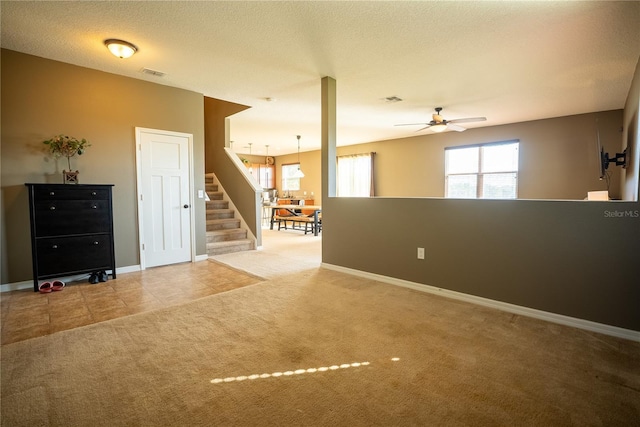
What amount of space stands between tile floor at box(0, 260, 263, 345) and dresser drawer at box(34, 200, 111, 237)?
69cm

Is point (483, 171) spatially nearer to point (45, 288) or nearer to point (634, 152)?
Result: point (634, 152)

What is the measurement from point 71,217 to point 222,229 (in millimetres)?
2643

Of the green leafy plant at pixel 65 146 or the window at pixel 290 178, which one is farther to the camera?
the window at pixel 290 178

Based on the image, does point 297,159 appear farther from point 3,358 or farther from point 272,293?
point 3,358

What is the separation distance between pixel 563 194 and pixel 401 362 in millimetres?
6335

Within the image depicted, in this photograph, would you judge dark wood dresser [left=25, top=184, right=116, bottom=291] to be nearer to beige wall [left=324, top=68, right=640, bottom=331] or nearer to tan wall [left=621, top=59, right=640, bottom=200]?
beige wall [left=324, top=68, right=640, bottom=331]

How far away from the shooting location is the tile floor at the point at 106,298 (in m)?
2.64

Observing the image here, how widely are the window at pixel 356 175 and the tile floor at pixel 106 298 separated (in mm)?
6216

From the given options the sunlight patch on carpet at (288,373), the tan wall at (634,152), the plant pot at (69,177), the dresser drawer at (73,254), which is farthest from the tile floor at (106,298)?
the tan wall at (634,152)

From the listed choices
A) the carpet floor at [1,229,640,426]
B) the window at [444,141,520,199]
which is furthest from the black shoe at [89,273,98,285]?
the window at [444,141,520,199]

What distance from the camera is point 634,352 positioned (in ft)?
7.02

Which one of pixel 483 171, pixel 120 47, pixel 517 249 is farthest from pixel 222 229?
pixel 483 171

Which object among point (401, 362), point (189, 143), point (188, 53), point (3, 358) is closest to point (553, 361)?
point (401, 362)

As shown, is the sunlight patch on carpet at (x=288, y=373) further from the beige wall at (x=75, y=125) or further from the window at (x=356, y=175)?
the window at (x=356, y=175)
